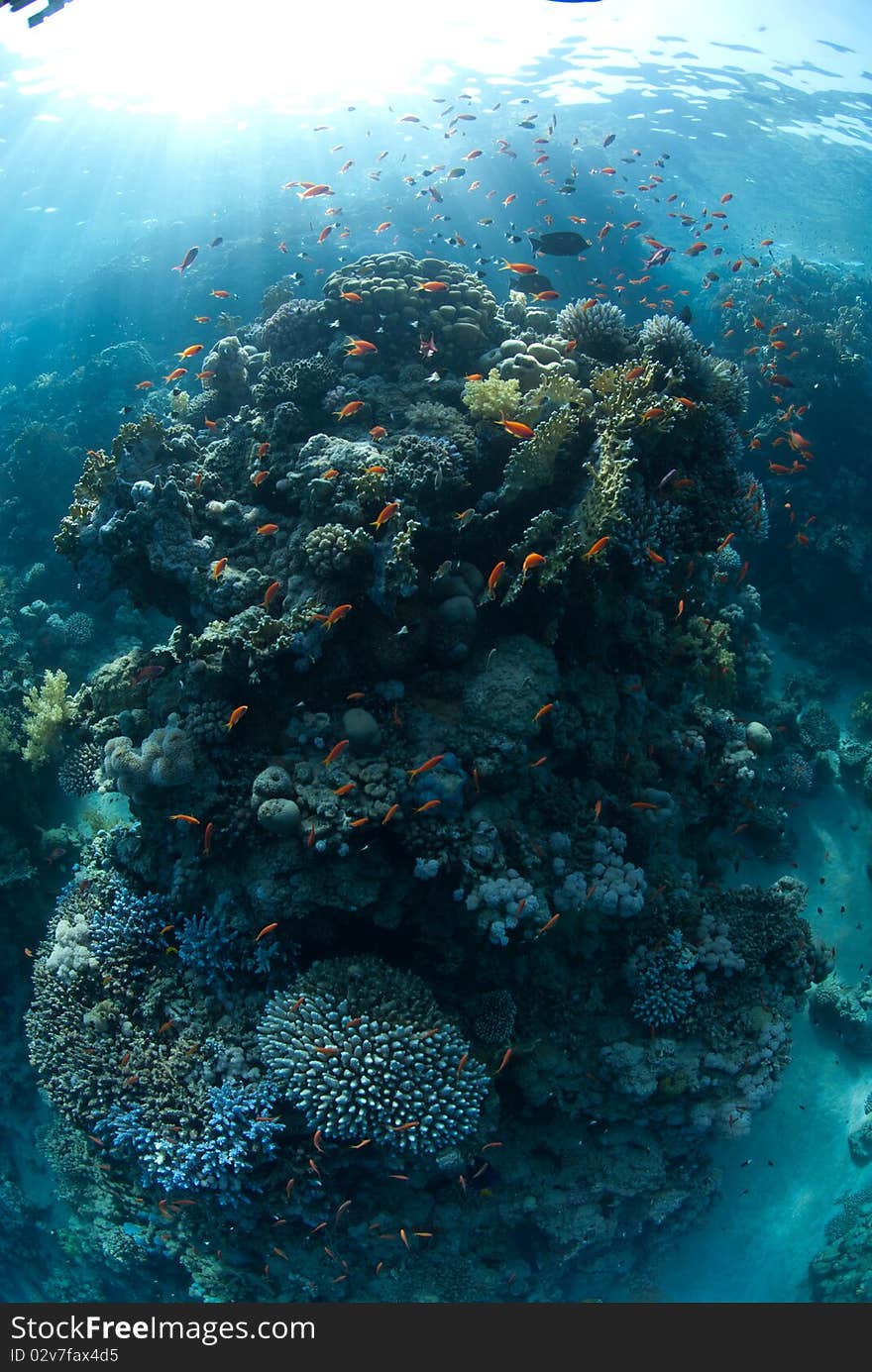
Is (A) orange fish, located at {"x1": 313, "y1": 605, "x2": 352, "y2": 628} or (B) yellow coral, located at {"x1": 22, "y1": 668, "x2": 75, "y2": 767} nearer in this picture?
(A) orange fish, located at {"x1": 313, "y1": 605, "x2": 352, "y2": 628}

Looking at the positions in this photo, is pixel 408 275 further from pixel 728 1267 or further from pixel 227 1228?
pixel 728 1267

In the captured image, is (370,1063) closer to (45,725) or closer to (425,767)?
(425,767)

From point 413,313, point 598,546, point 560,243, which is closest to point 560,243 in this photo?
point 560,243

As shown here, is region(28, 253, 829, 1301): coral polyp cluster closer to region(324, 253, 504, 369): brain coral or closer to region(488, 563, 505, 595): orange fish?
region(488, 563, 505, 595): orange fish

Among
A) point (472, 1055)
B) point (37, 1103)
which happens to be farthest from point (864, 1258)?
point (37, 1103)

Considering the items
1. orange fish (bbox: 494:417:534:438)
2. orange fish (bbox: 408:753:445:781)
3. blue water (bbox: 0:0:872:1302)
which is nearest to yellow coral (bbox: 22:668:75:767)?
blue water (bbox: 0:0:872:1302)

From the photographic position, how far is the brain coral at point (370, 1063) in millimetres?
5906

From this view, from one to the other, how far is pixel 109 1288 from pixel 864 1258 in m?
10.3

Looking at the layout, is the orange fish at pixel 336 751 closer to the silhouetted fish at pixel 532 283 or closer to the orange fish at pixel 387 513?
the orange fish at pixel 387 513

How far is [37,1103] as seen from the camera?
9.88 m

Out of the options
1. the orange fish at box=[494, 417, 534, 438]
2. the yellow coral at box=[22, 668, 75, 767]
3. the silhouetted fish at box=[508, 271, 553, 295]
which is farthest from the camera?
the yellow coral at box=[22, 668, 75, 767]

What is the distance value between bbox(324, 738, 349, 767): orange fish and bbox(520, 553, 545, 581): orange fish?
8.31ft

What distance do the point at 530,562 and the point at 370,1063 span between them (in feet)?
16.3

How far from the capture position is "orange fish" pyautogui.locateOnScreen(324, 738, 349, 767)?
6.39m
